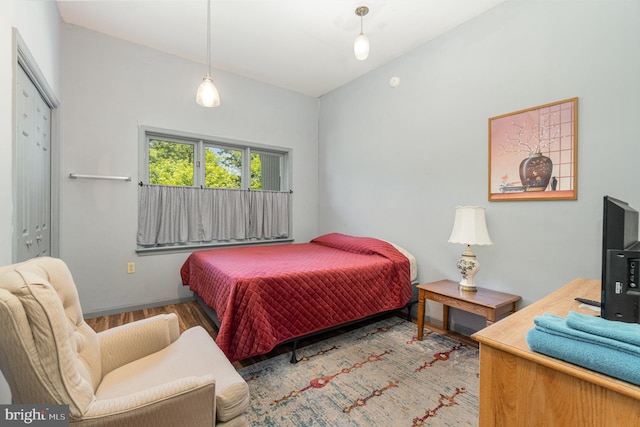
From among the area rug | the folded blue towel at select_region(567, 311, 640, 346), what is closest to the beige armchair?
the area rug

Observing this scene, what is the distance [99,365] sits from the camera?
123 cm

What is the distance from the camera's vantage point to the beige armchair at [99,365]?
780 mm

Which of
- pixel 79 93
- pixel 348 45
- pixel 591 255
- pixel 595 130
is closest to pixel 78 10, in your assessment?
pixel 79 93

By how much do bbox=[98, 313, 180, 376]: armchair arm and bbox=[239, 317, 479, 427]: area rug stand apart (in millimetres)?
647

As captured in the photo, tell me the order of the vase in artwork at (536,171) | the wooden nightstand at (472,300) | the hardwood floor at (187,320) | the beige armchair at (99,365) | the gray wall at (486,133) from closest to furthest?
1. the beige armchair at (99,365)
2. the gray wall at (486,133)
3. the wooden nightstand at (472,300)
4. the vase in artwork at (536,171)
5. the hardwood floor at (187,320)

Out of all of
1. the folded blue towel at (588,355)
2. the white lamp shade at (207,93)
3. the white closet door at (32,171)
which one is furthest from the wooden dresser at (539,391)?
the white closet door at (32,171)

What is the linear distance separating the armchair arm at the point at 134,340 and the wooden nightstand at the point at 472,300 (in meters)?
1.90

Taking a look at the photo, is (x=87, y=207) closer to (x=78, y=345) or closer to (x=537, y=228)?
(x=78, y=345)

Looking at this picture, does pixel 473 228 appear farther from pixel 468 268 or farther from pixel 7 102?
pixel 7 102

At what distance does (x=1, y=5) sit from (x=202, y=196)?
2.25 m

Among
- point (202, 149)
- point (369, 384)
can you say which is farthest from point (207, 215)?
point (369, 384)

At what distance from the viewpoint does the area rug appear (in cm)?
155

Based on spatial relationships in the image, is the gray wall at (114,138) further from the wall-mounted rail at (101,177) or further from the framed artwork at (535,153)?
the framed artwork at (535,153)

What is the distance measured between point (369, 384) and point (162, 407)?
1.32 meters
